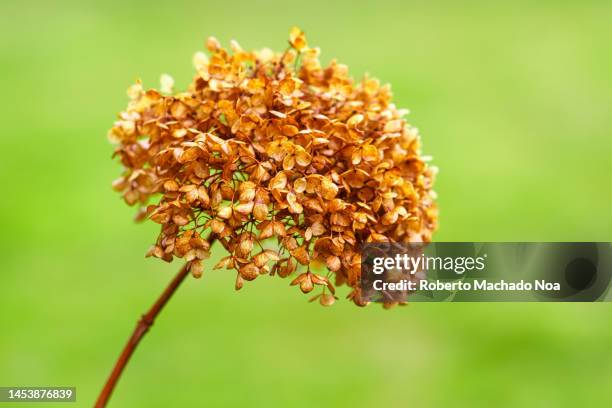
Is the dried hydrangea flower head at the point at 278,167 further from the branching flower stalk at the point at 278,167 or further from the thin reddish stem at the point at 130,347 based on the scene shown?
the thin reddish stem at the point at 130,347

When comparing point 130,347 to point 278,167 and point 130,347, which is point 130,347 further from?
point 278,167

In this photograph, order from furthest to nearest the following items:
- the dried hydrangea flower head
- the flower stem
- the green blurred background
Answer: the green blurred background
the flower stem
the dried hydrangea flower head

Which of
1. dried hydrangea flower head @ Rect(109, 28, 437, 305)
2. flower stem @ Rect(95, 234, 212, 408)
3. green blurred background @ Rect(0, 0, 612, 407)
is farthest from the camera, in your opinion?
green blurred background @ Rect(0, 0, 612, 407)

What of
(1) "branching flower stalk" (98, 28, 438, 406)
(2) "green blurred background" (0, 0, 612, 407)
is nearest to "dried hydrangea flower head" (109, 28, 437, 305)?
(1) "branching flower stalk" (98, 28, 438, 406)

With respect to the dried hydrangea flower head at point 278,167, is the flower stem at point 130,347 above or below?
below

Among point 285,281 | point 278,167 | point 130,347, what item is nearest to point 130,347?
point 130,347

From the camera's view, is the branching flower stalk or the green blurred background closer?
the branching flower stalk

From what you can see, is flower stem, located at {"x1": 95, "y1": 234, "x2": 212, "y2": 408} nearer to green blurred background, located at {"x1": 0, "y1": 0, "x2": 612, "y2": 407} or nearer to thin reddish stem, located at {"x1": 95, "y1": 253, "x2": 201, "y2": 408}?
thin reddish stem, located at {"x1": 95, "y1": 253, "x2": 201, "y2": 408}

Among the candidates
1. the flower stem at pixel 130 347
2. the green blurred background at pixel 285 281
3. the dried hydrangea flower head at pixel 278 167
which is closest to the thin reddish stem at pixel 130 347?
the flower stem at pixel 130 347
